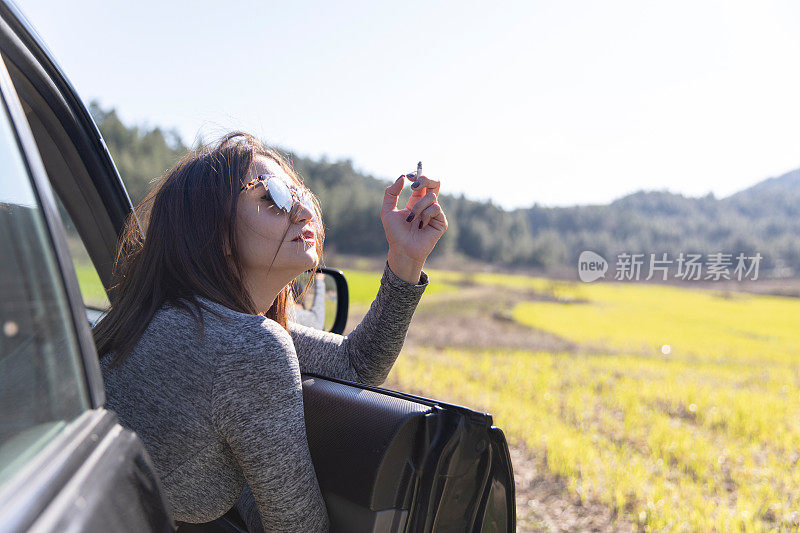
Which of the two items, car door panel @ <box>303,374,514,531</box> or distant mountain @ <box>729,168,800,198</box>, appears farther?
distant mountain @ <box>729,168,800,198</box>

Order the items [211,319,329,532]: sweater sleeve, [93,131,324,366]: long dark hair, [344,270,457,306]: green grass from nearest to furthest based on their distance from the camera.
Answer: [211,319,329,532]: sweater sleeve → [93,131,324,366]: long dark hair → [344,270,457,306]: green grass

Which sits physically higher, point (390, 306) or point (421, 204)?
point (421, 204)

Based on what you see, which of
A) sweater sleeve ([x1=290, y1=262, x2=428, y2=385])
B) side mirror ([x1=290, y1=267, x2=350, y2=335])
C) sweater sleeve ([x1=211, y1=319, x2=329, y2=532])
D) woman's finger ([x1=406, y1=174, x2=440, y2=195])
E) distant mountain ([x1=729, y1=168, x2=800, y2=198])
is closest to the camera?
sweater sleeve ([x1=211, y1=319, x2=329, y2=532])

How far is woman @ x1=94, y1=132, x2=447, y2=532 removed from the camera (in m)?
1.15

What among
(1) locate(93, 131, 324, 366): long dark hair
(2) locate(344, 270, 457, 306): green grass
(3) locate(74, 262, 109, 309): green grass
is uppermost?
(1) locate(93, 131, 324, 366): long dark hair

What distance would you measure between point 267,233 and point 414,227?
486mm

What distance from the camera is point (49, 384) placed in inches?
30.5

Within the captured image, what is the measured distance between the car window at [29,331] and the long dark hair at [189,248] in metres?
0.47

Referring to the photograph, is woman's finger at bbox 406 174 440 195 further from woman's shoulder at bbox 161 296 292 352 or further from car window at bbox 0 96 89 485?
car window at bbox 0 96 89 485


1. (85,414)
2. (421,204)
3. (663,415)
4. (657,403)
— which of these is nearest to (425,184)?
(421,204)

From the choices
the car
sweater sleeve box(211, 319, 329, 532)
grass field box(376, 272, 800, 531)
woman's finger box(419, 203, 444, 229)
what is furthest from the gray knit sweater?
grass field box(376, 272, 800, 531)

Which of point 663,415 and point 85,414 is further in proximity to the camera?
point 663,415

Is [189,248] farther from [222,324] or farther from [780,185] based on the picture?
[780,185]

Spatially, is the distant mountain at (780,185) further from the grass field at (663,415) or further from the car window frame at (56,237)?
the car window frame at (56,237)
